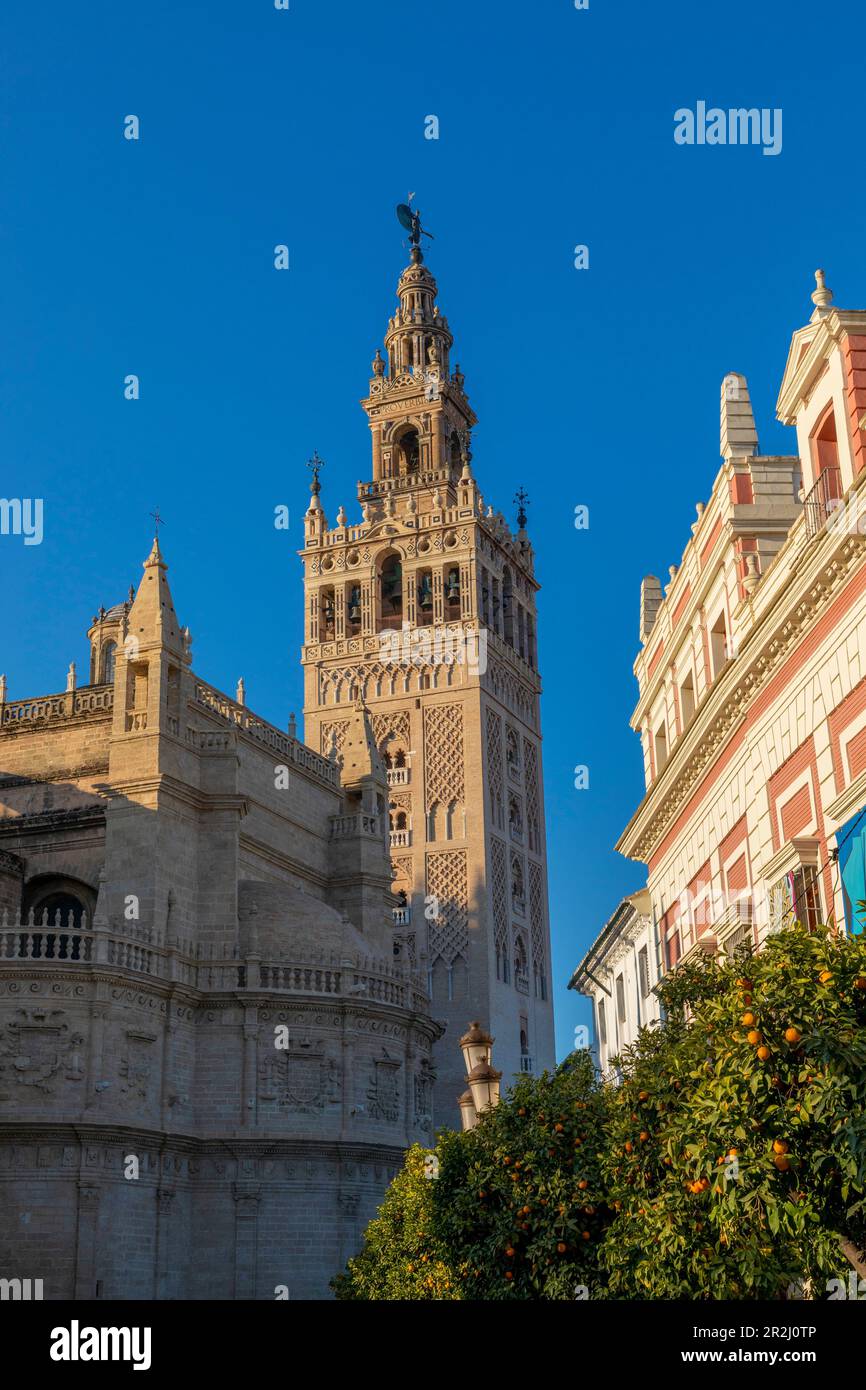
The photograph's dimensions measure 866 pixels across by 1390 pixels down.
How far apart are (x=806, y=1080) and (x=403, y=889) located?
148ft

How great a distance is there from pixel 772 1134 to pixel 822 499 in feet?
28.3

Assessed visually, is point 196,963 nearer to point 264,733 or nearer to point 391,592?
point 264,733

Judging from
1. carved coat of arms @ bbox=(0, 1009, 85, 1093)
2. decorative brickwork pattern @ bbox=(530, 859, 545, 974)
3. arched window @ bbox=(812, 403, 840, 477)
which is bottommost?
carved coat of arms @ bbox=(0, 1009, 85, 1093)

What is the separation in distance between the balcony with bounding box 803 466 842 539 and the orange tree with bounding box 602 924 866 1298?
6.22 metres

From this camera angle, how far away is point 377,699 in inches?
2360

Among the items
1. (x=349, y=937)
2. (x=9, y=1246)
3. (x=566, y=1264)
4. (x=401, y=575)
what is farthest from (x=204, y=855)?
(x=401, y=575)

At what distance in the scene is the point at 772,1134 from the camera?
1195cm

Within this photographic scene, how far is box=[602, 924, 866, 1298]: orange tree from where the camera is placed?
38.3 feet

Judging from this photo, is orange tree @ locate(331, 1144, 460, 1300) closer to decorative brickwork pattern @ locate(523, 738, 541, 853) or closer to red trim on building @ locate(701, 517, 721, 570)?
red trim on building @ locate(701, 517, 721, 570)

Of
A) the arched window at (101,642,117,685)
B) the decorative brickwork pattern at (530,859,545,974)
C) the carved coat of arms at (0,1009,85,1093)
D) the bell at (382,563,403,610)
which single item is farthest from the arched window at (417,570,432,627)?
the carved coat of arms at (0,1009,85,1093)

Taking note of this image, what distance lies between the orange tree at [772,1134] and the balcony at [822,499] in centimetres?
622

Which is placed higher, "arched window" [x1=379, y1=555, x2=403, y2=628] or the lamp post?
"arched window" [x1=379, y1=555, x2=403, y2=628]

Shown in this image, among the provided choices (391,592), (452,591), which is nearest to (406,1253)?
(452,591)
